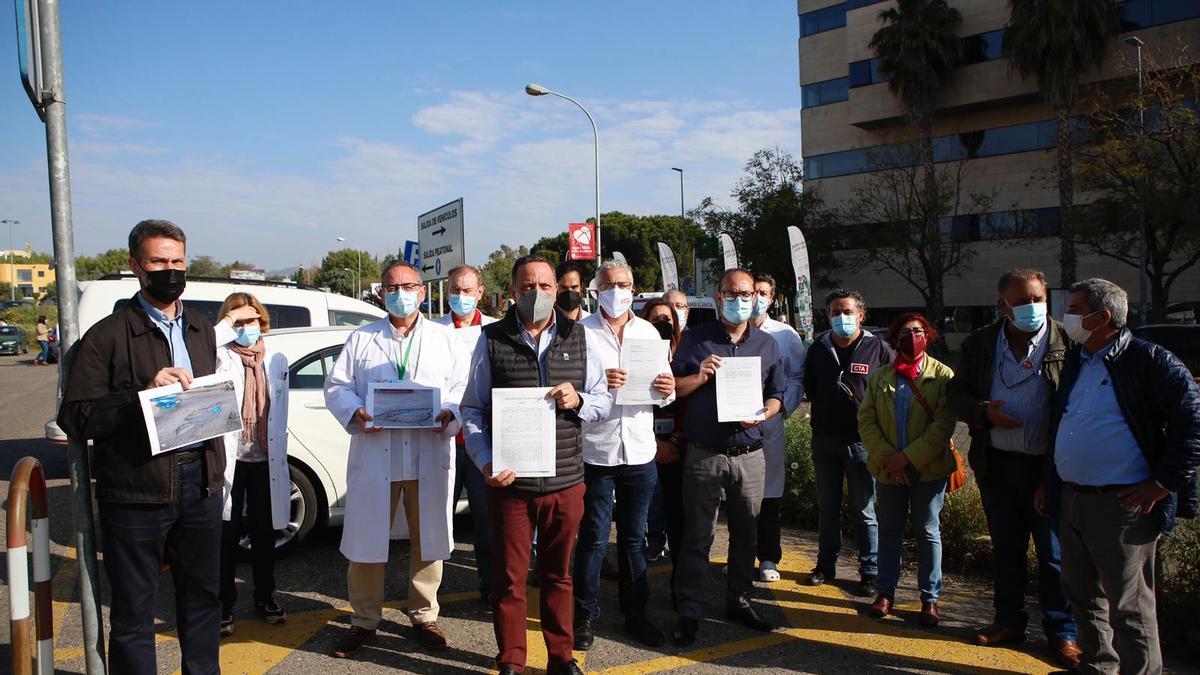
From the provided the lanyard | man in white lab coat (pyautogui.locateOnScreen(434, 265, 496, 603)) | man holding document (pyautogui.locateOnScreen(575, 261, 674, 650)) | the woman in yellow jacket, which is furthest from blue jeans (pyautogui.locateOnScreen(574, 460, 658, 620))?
the woman in yellow jacket

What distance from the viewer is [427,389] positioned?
4340mm

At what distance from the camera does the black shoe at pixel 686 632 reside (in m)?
4.41

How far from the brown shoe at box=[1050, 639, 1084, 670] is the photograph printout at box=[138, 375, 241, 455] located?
168 inches

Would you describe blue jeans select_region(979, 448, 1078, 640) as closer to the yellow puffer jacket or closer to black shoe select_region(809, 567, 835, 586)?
the yellow puffer jacket

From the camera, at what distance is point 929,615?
15.3ft

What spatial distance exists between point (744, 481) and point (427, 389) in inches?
73.1

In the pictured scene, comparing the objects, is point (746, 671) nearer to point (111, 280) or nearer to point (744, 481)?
point (744, 481)

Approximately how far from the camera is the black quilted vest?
152 inches

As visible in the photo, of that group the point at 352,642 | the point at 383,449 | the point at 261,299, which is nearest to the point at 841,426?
the point at 383,449

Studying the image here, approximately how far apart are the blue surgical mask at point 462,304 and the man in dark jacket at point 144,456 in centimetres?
245

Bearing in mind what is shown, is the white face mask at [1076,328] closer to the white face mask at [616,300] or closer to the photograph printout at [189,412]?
the white face mask at [616,300]

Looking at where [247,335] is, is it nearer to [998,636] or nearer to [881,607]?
[881,607]

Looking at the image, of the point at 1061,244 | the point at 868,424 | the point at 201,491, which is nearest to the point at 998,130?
the point at 1061,244

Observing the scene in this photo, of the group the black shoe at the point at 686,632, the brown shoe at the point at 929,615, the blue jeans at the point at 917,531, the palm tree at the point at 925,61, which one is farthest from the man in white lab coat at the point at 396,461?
the palm tree at the point at 925,61
